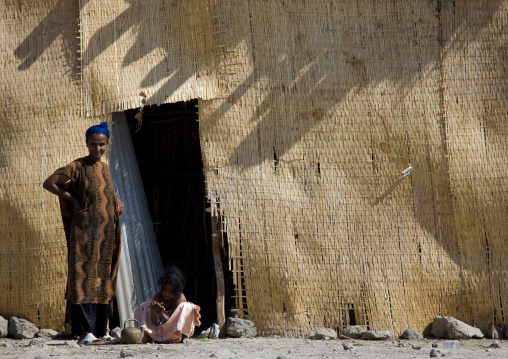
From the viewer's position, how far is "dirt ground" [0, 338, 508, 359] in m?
4.00

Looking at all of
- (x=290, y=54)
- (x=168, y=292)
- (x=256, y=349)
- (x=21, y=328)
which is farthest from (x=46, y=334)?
(x=290, y=54)

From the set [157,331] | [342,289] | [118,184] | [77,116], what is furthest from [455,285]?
[77,116]

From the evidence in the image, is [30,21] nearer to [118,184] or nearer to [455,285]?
[118,184]

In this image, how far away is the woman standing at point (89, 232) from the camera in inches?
175

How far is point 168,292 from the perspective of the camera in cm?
469

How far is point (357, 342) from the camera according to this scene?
15.8 ft

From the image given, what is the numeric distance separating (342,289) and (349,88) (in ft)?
5.21

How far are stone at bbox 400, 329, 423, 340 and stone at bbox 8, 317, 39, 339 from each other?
278 centimetres

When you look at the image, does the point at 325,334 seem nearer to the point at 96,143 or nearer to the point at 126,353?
the point at 126,353

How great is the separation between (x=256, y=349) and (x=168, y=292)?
2.49 ft

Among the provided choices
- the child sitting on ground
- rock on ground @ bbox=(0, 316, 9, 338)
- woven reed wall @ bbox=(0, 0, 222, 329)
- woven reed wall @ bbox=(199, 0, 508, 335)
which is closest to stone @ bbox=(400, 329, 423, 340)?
woven reed wall @ bbox=(199, 0, 508, 335)

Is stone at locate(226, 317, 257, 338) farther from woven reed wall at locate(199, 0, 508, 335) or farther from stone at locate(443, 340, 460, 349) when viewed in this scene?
stone at locate(443, 340, 460, 349)

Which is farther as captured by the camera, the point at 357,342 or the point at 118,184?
the point at 118,184

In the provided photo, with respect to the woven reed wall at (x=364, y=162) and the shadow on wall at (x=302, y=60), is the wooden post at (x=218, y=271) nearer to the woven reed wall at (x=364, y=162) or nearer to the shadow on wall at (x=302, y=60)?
the woven reed wall at (x=364, y=162)
